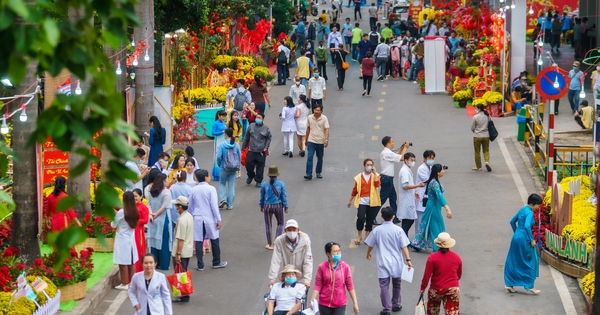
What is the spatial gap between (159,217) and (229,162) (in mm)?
3489

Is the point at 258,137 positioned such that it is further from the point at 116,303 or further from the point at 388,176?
the point at 116,303

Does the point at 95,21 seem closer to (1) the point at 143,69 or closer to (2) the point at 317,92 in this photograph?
(1) the point at 143,69

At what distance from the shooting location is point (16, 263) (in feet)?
44.8

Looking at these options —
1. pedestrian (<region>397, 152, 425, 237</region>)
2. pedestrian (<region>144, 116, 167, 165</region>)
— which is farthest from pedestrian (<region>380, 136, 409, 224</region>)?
pedestrian (<region>144, 116, 167, 165</region>)

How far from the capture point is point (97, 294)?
45.3ft

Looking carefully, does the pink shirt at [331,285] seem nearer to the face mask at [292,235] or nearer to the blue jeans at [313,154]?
the face mask at [292,235]

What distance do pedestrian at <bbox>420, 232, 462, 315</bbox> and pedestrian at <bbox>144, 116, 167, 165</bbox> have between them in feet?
28.9

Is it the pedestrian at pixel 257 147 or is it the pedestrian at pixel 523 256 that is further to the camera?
the pedestrian at pixel 257 147

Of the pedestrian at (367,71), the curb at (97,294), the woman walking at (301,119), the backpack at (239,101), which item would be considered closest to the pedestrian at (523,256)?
the curb at (97,294)

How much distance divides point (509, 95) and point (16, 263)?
17.7 metres

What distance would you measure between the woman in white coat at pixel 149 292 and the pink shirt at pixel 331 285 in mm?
1764

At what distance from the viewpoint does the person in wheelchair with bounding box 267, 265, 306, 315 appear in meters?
11.4

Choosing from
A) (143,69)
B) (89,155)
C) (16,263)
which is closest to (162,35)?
(143,69)

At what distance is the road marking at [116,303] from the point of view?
13.5 meters
